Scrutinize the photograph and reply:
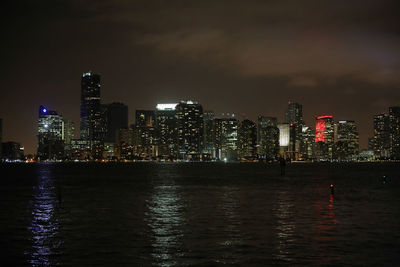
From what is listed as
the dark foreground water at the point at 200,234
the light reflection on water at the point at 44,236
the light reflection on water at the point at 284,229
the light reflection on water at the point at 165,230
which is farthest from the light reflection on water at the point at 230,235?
the light reflection on water at the point at 44,236

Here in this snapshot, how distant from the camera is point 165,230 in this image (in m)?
32.2

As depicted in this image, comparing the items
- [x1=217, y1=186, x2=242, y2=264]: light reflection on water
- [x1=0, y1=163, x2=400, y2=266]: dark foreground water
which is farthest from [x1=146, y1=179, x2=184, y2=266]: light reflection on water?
[x1=217, y1=186, x2=242, y2=264]: light reflection on water

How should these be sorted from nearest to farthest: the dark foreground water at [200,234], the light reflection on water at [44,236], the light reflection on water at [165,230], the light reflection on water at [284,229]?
the dark foreground water at [200,234] < the light reflection on water at [44,236] < the light reflection on water at [165,230] < the light reflection on water at [284,229]

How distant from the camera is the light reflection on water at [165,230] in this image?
78.2ft

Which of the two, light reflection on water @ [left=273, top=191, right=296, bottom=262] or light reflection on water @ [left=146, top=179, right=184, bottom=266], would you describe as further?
light reflection on water @ [left=273, top=191, right=296, bottom=262]

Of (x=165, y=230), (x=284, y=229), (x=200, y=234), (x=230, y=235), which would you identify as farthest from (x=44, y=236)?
(x=284, y=229)

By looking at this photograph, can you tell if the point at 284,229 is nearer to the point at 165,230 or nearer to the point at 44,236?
the point at 165,230

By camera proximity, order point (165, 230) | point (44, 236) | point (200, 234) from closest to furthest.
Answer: point (44, 236) → point (200, 234) → point (165, 230)

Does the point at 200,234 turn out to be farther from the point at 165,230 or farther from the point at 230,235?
the point at 165,230

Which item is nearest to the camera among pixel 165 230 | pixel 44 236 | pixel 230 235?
pixel 230 235

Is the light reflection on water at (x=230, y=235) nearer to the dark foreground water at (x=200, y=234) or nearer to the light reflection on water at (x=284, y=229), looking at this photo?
the dark foreground water at (x=200, y=234)

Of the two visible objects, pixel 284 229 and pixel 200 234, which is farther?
pixel 284 229

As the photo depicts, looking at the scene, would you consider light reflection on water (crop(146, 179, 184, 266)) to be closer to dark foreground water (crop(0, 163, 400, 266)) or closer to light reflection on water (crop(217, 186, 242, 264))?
dark foreground water (crop(0, 163, 400, 266))

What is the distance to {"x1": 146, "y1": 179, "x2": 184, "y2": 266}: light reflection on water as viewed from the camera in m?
23.8
